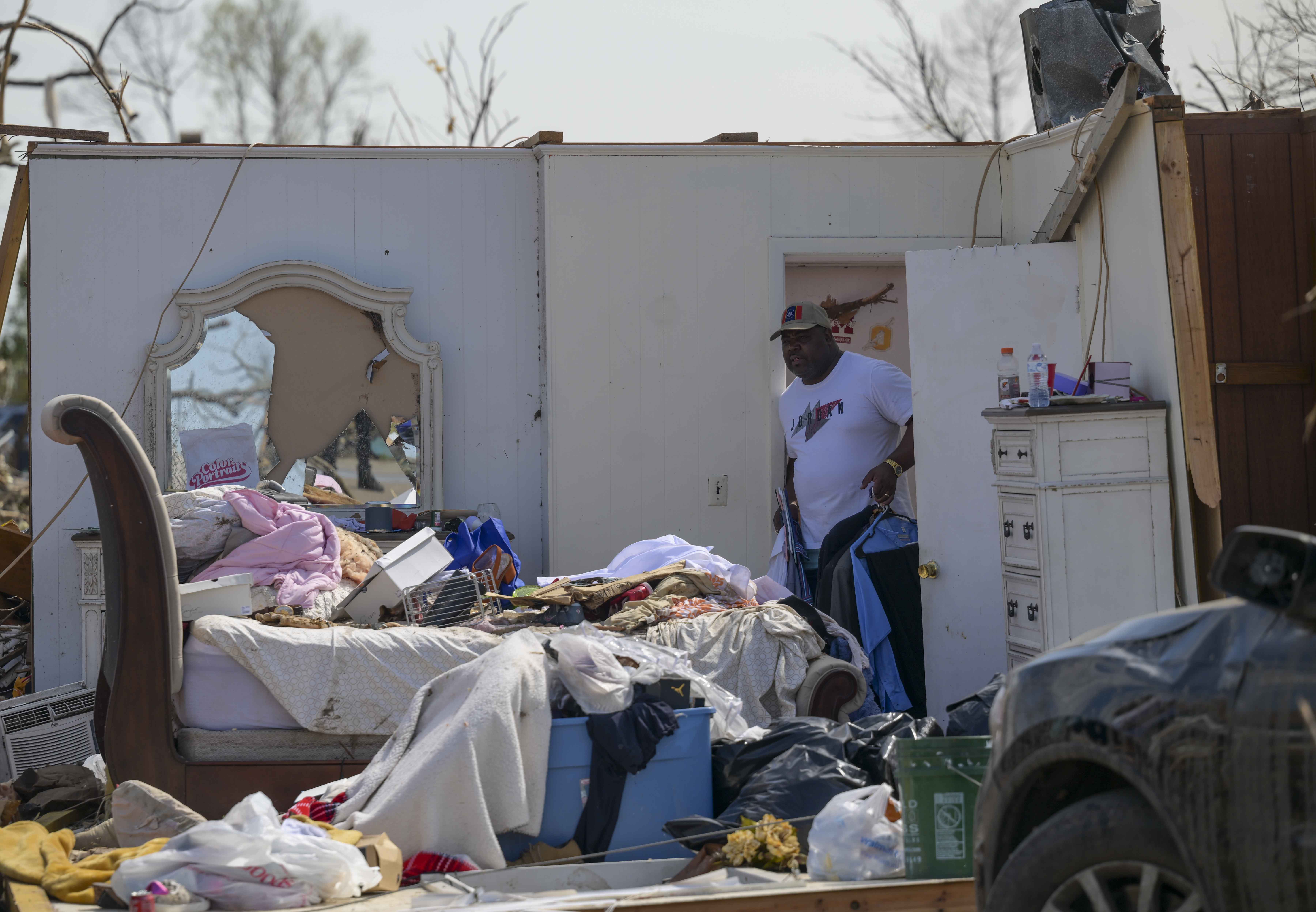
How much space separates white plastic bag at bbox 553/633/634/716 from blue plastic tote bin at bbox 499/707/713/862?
11cm

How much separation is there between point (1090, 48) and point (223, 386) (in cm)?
592

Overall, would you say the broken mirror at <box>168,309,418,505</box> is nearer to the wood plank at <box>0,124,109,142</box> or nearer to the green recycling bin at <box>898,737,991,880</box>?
the wood plank at <box>0,124,109,142</box>

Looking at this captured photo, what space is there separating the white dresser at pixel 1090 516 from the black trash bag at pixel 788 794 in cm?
138

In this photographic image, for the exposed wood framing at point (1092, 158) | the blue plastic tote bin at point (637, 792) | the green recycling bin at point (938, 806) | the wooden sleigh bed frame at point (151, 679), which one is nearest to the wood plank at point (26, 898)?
the wooden sleigh bed frame at point (151, 679)

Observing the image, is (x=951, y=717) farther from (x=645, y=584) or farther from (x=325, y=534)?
(x=325, y=534)

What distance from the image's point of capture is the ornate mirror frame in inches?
318

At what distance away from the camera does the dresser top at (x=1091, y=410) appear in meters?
5.29

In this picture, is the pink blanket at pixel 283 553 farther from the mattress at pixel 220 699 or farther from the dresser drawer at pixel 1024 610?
the dresser drawer at pixel 1024 610

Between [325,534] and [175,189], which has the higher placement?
[175,189]

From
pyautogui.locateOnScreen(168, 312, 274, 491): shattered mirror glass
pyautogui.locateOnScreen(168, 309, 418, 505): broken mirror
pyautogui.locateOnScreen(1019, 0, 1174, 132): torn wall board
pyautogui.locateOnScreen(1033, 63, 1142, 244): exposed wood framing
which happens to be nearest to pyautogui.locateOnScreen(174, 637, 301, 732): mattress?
pyautogui.locateOnScreen(168, 309, 418, 505): broken mirror

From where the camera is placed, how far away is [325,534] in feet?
20.7

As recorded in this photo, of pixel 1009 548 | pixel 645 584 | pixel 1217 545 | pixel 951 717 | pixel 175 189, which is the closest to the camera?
pixel 951 717

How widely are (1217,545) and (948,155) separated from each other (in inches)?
164

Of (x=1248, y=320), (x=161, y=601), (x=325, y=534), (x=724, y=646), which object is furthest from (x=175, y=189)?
A: (x=1248, y=320)
